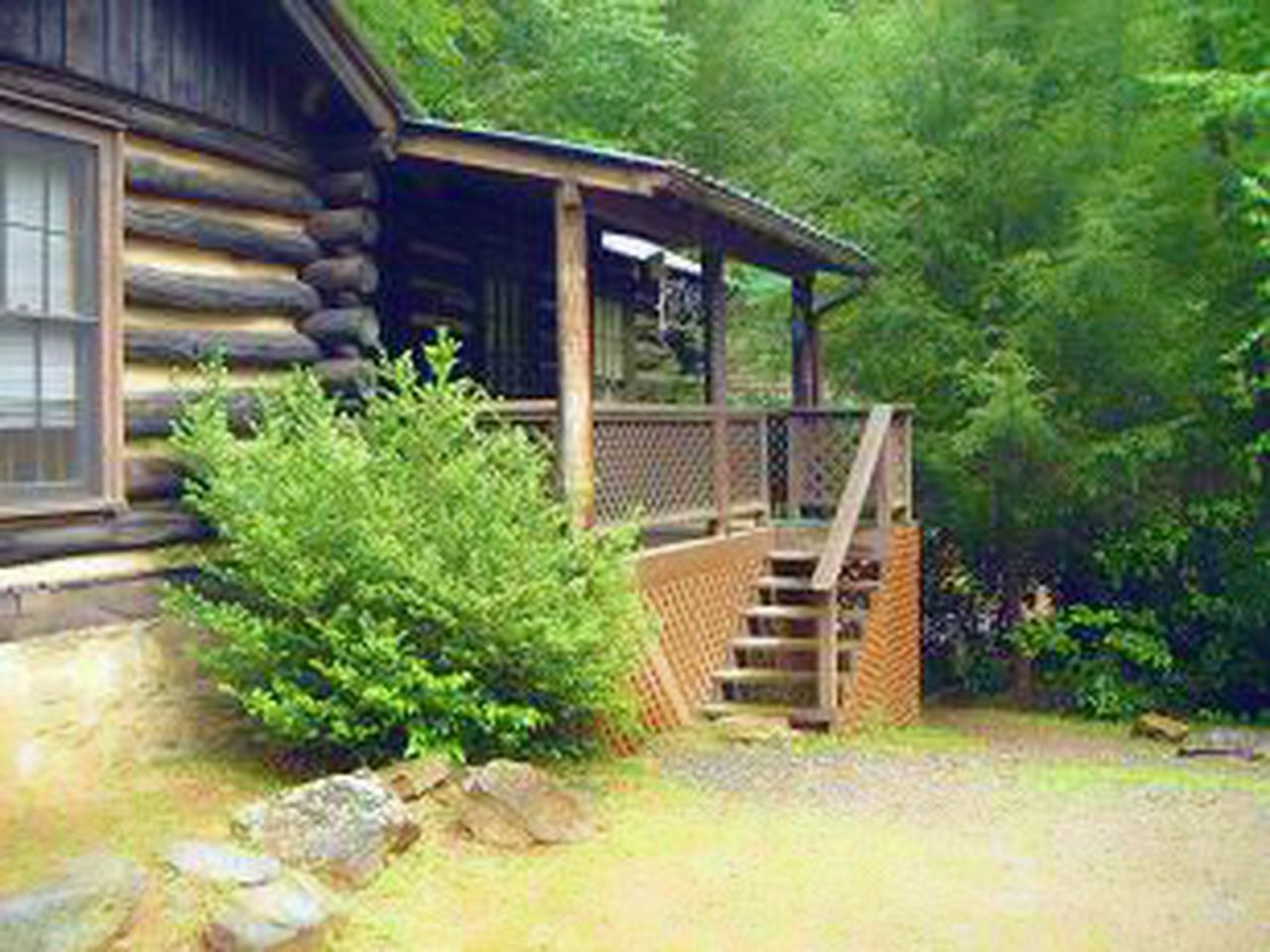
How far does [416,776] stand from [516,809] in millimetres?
591

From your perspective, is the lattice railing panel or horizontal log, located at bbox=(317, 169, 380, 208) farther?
the lattice railing panel

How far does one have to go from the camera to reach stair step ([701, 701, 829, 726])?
12594 mm

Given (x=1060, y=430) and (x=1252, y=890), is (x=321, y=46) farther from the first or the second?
(x=1060, y=430)

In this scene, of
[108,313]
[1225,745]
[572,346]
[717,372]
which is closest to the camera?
[108,313]

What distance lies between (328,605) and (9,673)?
1.76m

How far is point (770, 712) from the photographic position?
12.7 metres

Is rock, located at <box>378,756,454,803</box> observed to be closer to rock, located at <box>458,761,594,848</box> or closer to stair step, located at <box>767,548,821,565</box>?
rock, located at <box>458,761,594,848</box>

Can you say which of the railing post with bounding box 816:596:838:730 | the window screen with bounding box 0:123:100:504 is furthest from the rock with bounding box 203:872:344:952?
the railing post with bounding box 816:596:838:730

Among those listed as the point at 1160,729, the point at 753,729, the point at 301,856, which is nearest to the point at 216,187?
the point at 301,856

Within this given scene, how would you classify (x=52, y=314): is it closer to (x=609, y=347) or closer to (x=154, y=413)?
(x=154, y=413)

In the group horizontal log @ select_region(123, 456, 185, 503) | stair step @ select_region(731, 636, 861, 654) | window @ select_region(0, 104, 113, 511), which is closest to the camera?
window @ select_region(0, 104, 113, 511)

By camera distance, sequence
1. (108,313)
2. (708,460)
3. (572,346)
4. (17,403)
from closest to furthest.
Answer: (17,403)
(108,313)
(572,346)
(708,460)

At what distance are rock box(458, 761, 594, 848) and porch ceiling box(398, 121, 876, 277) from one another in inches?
174

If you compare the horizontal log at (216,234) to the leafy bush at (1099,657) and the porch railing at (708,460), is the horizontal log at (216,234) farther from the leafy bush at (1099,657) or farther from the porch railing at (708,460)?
the leafy bush at (1099,657)
